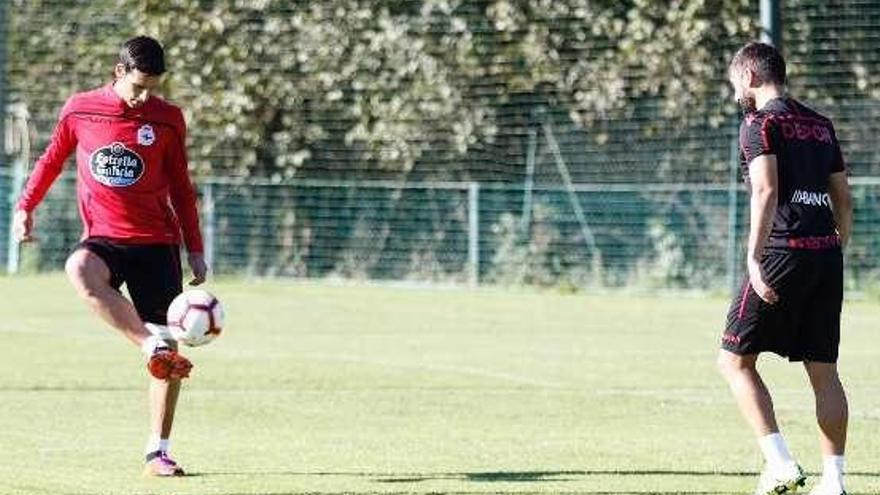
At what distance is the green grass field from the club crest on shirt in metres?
1.52

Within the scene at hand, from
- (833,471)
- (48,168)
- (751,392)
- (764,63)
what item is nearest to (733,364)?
(751,392)

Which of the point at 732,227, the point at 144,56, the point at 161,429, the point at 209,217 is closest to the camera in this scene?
the point at 144,56

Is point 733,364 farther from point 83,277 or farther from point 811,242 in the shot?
point 83,277

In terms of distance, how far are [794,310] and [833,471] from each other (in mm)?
680

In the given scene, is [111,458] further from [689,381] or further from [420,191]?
[420,191]

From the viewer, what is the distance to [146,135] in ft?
32.6

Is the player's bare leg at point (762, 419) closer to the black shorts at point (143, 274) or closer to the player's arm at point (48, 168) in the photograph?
the black shorts at point (143, 274)

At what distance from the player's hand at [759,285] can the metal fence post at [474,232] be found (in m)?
18.9

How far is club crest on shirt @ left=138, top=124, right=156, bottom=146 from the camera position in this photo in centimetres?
992

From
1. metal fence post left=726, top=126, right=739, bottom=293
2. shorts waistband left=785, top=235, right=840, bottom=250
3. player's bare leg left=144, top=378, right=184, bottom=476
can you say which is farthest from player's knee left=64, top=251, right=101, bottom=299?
metal fence post left=726, top=126, right=739, bottom=293

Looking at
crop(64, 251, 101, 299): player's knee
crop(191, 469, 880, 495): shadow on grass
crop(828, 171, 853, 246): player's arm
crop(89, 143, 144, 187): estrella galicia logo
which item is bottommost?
crop(191, 469, 880, 495): shadow on grass

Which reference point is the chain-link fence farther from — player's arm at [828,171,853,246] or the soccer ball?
the soccer ball

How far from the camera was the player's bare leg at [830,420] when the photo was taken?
28.6ft

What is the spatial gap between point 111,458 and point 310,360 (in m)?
6.39
